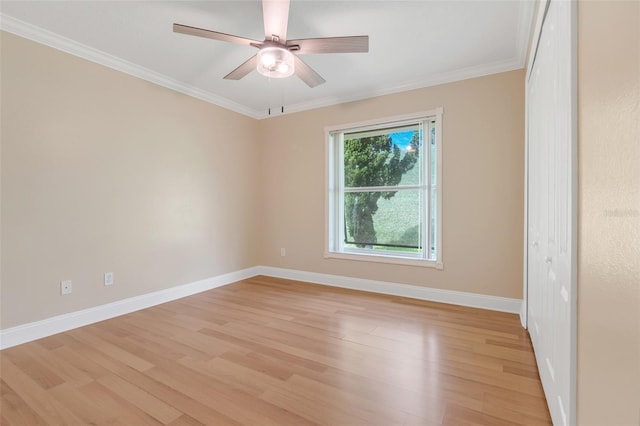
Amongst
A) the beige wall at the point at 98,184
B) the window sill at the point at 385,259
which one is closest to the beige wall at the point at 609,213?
the window sill at the point at 385,259

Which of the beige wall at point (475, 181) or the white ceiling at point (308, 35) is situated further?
the beige wall at point (475, 181)

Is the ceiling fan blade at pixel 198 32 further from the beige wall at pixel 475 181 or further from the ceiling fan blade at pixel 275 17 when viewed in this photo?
the beige wall at pixel 475 181

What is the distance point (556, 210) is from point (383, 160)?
2719 millimetres

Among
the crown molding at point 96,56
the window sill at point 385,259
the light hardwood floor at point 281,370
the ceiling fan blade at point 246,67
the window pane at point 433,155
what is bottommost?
the light hardwood floor at point 281,370

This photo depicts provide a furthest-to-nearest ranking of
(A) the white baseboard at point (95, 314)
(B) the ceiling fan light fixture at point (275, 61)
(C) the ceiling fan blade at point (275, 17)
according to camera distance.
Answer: (A) the white baseboard at point (95, 314) → (B) the ceiling fan light fixture at point (275, 61) → (C) the ceiling fan blade at point (275, 17)

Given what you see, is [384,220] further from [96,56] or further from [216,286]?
[96,56]

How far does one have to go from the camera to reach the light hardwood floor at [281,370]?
1.62m

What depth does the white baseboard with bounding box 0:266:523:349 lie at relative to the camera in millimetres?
2551

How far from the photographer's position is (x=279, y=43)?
2.15 metres

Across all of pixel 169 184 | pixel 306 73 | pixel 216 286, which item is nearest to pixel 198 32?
pixel 306 73

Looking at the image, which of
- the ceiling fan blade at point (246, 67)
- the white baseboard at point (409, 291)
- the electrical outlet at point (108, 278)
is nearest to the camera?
the ceiling fan blade at point (246, 67)

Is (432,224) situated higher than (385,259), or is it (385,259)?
(432,224)

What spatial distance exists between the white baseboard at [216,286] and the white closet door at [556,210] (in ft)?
4.34

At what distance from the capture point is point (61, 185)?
271 centimetres
